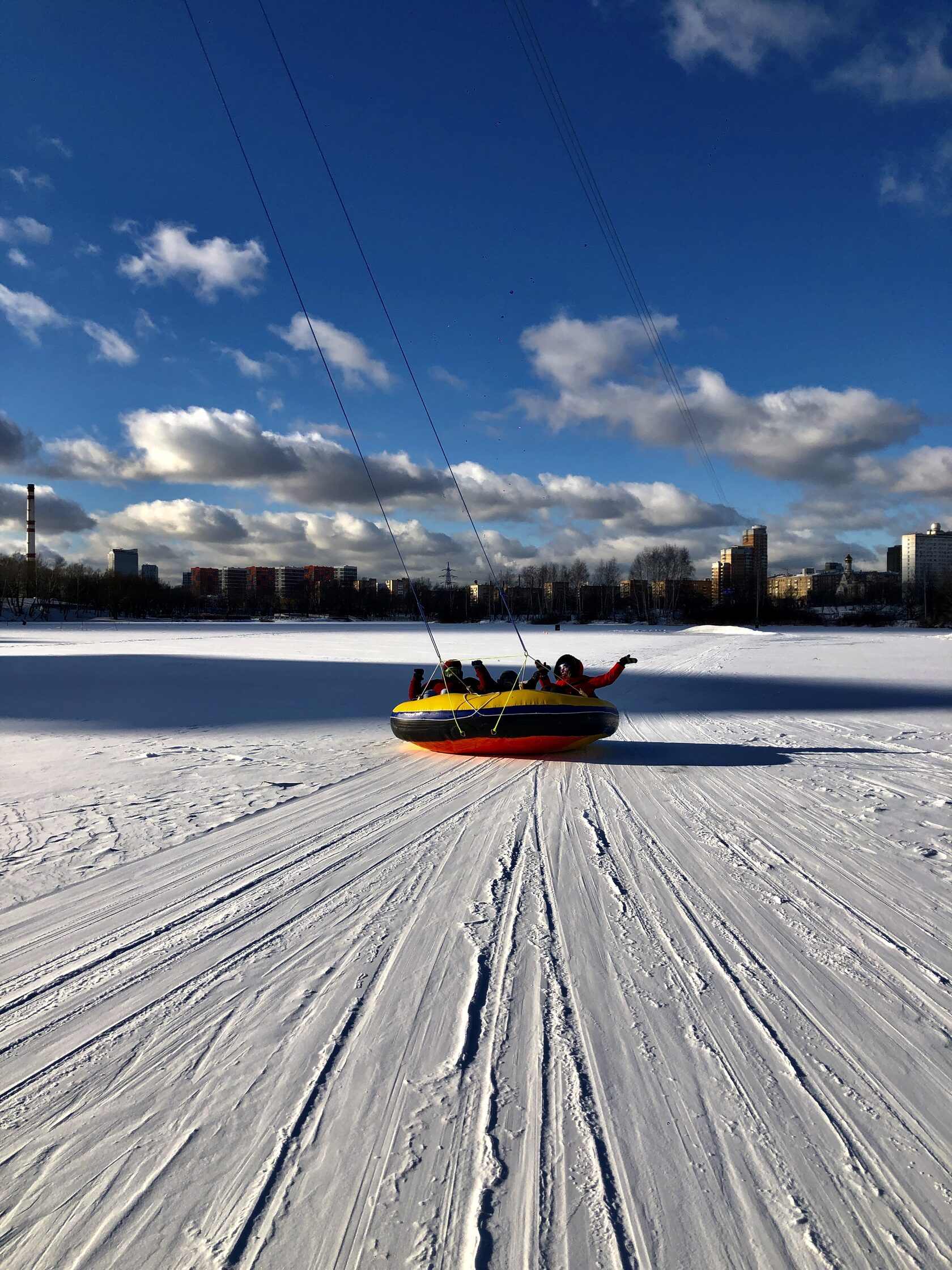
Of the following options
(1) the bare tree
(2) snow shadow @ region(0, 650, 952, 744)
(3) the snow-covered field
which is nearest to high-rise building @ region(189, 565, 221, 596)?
(1) the bare tree

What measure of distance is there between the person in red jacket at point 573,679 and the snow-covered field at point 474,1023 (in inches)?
67.7

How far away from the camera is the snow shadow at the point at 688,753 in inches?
300

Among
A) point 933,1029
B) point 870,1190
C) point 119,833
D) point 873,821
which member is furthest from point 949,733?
point 119,833

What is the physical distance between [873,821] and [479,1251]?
474cm

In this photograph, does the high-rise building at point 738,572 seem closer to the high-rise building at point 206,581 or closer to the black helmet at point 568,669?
the black helmet at point 568,669

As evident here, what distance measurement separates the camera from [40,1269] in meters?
1.75

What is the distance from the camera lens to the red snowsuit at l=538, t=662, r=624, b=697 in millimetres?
8117

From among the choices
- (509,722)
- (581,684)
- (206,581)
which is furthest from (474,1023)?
(206,581)

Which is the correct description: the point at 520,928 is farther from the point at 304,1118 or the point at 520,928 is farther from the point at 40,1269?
the point at 40,1269

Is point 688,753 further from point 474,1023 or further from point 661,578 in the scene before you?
point 661,578

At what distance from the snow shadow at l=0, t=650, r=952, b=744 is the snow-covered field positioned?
166 inches

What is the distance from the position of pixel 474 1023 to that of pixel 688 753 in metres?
5.94

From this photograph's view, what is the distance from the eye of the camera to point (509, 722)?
7.66 metres

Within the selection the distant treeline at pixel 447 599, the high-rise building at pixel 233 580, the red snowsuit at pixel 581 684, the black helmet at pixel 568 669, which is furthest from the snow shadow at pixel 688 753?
the high-rise building at pixel 233 580
